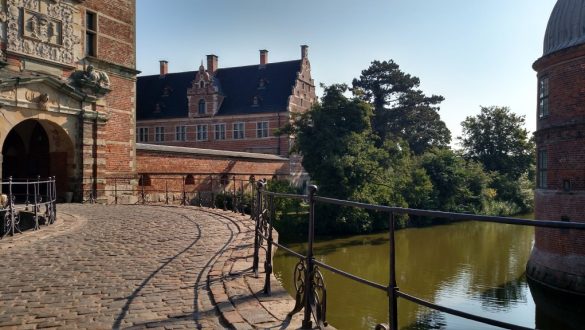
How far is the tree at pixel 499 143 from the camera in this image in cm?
3991

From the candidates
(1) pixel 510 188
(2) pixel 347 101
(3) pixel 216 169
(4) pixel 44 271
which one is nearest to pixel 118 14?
(3) pixel 216 169

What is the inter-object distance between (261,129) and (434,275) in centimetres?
2329

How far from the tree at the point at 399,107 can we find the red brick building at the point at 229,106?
565 cm

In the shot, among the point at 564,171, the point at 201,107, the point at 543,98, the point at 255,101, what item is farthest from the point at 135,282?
the point at 201,107

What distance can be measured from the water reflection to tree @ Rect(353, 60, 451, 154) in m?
16.2

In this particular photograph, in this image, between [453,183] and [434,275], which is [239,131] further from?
[434,275]

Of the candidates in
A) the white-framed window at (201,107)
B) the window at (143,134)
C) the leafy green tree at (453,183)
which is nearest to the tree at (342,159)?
the leafy green tree at (453,183)

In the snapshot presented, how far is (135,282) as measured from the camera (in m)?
5.16

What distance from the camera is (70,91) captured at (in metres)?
15.7

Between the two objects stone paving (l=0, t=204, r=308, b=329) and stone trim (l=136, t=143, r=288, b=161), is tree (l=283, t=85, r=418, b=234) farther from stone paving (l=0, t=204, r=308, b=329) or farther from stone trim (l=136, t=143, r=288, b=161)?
stone paving (l=0, t=204, r=308, b=329)

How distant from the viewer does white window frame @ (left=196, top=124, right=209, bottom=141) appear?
128 ft

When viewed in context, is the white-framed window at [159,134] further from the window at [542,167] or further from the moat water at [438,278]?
the window at [542,167]

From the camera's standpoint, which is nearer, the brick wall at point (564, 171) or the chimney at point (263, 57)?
the brick wall at point (564, 171)

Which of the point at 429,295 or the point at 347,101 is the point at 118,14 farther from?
the point at 429,295
